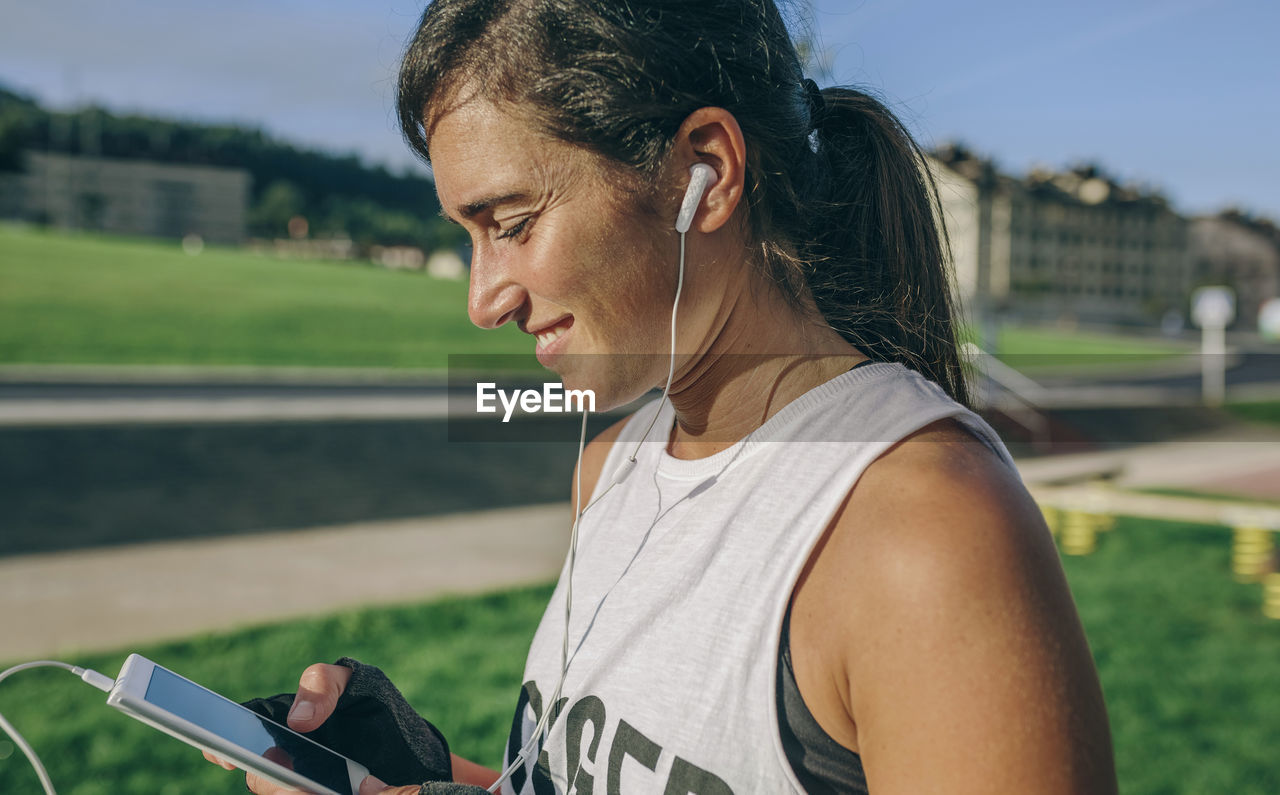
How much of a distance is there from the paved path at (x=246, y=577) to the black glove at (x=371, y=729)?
13.7 feet

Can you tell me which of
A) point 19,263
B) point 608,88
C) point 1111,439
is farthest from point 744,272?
point 19,263

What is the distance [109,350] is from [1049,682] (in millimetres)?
26976

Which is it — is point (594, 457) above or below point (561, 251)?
below

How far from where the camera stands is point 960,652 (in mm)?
875

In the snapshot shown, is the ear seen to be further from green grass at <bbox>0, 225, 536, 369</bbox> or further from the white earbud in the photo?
green grass at <bbox>0, 225, 536, 369</bbox>

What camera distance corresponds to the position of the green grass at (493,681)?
153 inches

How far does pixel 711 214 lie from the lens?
118 centimetres

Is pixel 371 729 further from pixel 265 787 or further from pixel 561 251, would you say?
pixel 561 251

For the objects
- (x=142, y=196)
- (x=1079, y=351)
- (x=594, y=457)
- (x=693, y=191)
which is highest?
(x=142, y=196)

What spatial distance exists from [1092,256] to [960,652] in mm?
91673

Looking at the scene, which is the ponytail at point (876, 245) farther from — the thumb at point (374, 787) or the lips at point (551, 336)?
the thumb at point (374, 787)

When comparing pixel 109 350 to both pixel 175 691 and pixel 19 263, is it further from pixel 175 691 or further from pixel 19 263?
pixel 175 691

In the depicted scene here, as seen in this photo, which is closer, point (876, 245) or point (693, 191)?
point (693, 191)

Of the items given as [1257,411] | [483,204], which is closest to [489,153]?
[483,204]
